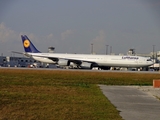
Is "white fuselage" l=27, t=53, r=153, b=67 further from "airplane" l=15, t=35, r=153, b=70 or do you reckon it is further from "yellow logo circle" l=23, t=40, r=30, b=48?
"yellow logo circle" l=23, t=40, r=30, b=48

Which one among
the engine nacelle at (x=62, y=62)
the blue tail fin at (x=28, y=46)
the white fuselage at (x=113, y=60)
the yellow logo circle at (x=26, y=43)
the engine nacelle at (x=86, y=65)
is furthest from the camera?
the yellow logo circle at (x=26, y=43)

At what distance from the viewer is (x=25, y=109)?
1406 centimetres

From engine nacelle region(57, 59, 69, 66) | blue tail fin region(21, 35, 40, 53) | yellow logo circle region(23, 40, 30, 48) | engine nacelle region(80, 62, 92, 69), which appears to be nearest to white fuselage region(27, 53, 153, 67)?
engine nacelle region(80, 62, 92, 69)

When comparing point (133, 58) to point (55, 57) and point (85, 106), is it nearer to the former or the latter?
point (55, 57)

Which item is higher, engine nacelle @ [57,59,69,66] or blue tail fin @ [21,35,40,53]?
blue tail fin @ [21,35,40,53]

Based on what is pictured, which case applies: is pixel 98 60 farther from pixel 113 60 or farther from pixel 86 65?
pixel 113 60

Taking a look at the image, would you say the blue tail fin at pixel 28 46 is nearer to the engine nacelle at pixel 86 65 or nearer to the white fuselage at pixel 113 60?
the white fuselage at pixel 113 60

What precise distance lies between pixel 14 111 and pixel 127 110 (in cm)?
435

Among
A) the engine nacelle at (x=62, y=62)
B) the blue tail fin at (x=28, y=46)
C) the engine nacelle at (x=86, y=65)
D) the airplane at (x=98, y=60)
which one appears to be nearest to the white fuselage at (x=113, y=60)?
the airplane at (x=98, y=60)

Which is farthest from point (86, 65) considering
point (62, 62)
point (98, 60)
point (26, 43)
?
point (26, 43)

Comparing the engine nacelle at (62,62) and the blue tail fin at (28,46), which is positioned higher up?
the blue tail fin at (28,46)

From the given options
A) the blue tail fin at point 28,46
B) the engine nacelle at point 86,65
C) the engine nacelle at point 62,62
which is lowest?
the engine nacelle at point 86,65

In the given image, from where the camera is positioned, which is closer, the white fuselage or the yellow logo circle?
the white fuselage

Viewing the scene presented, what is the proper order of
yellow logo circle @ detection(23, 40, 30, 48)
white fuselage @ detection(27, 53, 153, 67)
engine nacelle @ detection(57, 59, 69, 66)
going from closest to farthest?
engine nacelle @ detection(57, 59, 69, 66) < white fuselage @ detection(27, 53, 153, 67) < yellow logo circle @ detection(23, 40, 30, 48)
